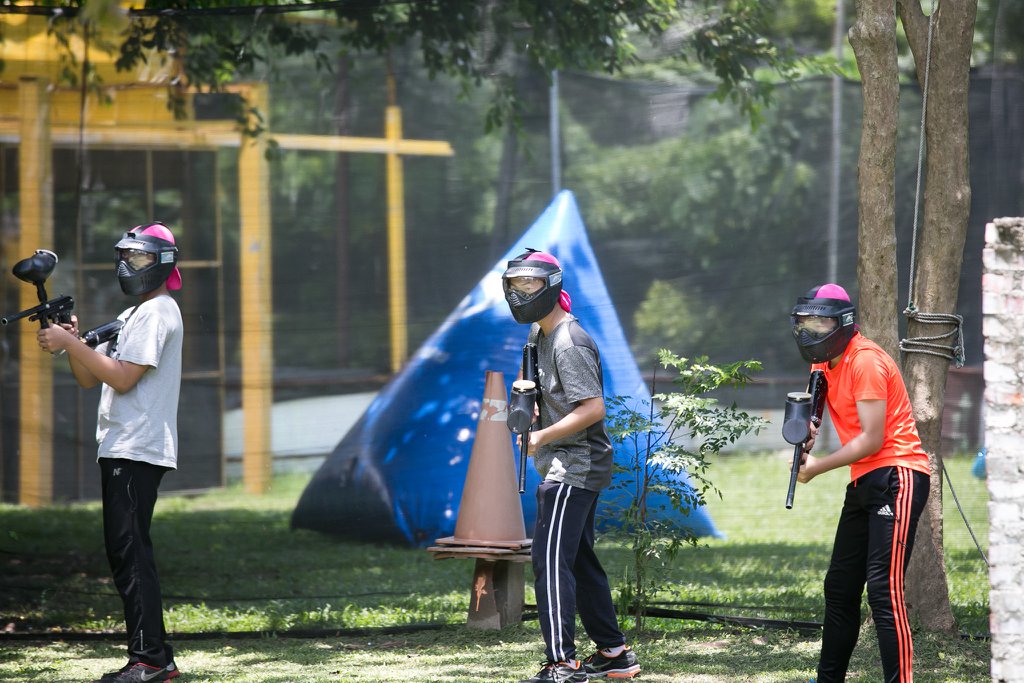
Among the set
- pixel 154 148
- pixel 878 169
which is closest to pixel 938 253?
pixel 878 169

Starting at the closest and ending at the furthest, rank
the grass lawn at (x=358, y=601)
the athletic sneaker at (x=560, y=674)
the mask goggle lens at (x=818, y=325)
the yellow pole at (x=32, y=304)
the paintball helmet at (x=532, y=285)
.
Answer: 1. the mask goggle lens at (x=818, y=325)
2. the athletic sneaker at (x=560, y=674)
3. the paintball helmet at (x=532, y=285)
4. the grass lawn at (x=358, y=601)
5. the yellow pole at (x=32, y=304)

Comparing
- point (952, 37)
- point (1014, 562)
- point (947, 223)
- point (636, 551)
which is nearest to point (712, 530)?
point (636, 551)

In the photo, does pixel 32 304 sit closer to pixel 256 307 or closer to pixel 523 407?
pixel 256 307

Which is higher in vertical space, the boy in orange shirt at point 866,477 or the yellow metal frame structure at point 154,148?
the yellow metal frame structure at point 154,148

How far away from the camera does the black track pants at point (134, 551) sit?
4504mm

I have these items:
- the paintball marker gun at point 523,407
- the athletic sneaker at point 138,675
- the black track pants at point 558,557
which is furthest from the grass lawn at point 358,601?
the paintball marker gun at point 523,407

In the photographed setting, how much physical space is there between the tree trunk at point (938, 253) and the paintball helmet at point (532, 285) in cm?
164

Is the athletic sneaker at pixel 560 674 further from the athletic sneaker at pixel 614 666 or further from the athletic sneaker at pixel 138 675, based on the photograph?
the athletic sneaker at pixel 138 675

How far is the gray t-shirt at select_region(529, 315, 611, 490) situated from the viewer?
14.1ft

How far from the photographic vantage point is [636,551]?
5.11 meters

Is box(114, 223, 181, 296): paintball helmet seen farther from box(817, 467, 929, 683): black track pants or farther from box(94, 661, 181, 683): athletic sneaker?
box(817, 467, 929, 683): black track pants

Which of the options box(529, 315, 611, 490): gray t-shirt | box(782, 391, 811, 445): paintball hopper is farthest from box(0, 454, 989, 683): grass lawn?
box(782, 391, 811, 445): paintball hopper

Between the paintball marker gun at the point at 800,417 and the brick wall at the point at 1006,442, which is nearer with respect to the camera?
the brick wall at the point at 1006,442

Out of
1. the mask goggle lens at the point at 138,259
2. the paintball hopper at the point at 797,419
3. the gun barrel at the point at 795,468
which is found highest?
the mask goggle lens at the point at 138,259
